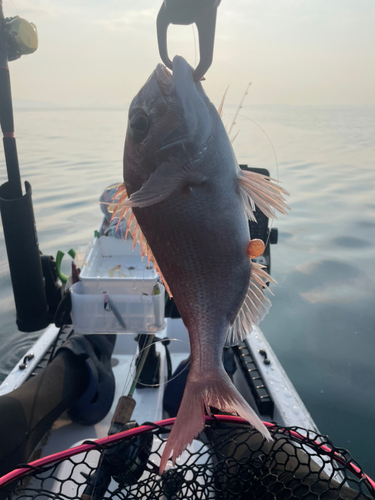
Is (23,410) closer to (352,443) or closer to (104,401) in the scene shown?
(104,401)

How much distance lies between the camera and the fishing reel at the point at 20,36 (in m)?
2.16

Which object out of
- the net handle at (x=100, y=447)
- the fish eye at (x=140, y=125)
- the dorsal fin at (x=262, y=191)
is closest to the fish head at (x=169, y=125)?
the fish eye at (x=140, y=125)

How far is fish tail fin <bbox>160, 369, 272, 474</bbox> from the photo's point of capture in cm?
103

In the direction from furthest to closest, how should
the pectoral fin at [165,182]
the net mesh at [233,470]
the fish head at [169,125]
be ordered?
the net mesh at [233,470] → the fish head at [169,125] → the pectoral fin at [165,182]

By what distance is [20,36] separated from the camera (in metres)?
2.17

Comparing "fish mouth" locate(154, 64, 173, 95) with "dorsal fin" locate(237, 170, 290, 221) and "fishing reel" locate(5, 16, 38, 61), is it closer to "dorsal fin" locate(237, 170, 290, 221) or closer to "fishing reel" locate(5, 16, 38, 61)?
"dorsal fin" locate(237, 170, 290, 221)

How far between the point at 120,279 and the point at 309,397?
2.35m

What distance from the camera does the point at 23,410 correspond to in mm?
1940

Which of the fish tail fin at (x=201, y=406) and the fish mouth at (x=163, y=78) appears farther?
the fish mouth at (x=163, y=78)

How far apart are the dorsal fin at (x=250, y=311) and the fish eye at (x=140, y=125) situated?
66cm

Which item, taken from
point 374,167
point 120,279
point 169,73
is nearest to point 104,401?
point 120,279

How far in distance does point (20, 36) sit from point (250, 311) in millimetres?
2269

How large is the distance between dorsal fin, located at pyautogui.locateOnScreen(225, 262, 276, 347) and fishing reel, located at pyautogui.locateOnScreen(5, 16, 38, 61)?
217cm

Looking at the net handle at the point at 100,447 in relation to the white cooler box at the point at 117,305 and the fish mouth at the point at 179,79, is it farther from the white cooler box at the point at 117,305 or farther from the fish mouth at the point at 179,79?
the fish mouth at the point at 179,79
